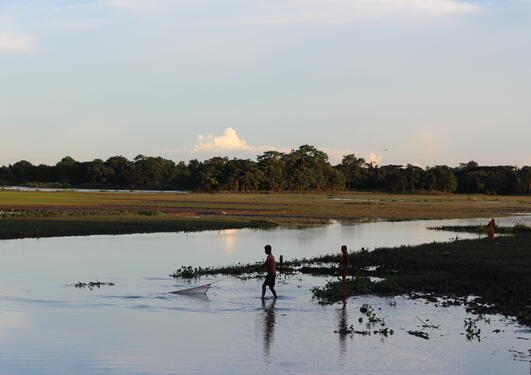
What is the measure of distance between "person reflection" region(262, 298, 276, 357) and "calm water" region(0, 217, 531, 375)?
0.11ft

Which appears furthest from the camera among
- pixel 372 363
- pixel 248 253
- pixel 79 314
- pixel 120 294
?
pixel 248 253

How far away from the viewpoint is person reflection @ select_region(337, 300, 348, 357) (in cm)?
1681

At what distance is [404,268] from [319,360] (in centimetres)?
1603

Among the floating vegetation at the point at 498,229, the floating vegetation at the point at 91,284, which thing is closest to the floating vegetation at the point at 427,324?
the floating vegetation at the point at 91,284

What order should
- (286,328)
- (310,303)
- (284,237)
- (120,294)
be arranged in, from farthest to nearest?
(284,237)
(120,294)
(310,303)
(286,328)

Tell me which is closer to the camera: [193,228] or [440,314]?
[440,314]

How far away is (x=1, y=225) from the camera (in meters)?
50.8

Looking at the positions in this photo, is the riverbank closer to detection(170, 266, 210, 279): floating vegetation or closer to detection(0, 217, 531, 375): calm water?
detection(170, 266, 210, 279): floating vegetation

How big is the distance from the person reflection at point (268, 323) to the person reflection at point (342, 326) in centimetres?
174

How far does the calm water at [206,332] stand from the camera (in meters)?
15.2

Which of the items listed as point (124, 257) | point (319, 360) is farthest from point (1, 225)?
point (319, 360)

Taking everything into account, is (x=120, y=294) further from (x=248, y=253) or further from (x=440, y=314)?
(x=248, y=253)

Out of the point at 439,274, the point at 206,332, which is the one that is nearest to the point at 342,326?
the point at 206,332

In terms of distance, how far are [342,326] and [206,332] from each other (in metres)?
3.77
